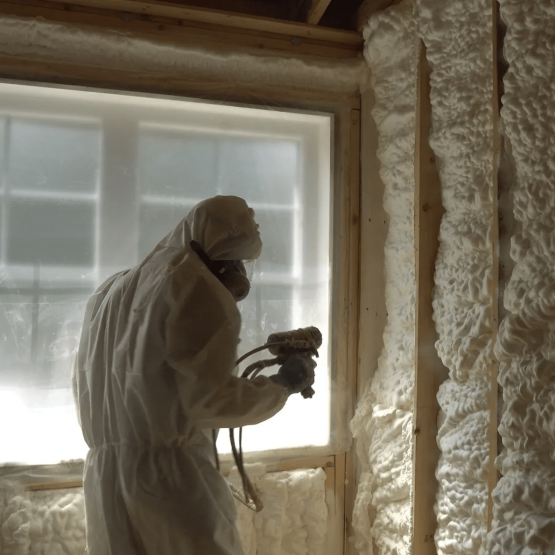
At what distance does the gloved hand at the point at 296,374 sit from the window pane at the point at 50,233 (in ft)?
2.97

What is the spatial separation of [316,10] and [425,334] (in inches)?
47.8

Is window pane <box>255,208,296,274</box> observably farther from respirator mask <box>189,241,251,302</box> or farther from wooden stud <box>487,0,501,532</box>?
wooden stud <box>487,0,501,532</box>

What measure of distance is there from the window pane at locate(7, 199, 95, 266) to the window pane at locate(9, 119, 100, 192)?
7 cm

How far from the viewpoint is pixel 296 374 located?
4.39 feet

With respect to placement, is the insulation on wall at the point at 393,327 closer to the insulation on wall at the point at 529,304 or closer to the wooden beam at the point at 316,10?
the wooden beam at the point at 316,10

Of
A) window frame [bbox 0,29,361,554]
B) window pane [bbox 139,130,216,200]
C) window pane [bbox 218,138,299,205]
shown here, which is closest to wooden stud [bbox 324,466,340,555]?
window frame [bbox 0,29,361,554]

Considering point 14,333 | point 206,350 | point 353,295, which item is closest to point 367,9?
point 353,295

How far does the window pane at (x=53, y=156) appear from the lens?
1.85 meters

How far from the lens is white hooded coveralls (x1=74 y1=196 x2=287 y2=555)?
118cm

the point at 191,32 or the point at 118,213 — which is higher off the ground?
the point at 191,32

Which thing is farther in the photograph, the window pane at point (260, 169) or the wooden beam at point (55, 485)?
the window pane at point (260, 169)

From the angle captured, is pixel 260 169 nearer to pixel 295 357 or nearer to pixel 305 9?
pixel 305 9

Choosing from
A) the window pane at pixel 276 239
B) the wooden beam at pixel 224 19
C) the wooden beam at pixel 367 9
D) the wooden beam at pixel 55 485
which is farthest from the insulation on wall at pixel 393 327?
the wooden beam at pixel 55 485

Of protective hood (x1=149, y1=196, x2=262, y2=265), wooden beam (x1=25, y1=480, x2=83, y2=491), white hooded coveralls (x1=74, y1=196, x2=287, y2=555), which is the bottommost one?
wooden beam (x1=25, y1=480, x2=83, y2=491)
